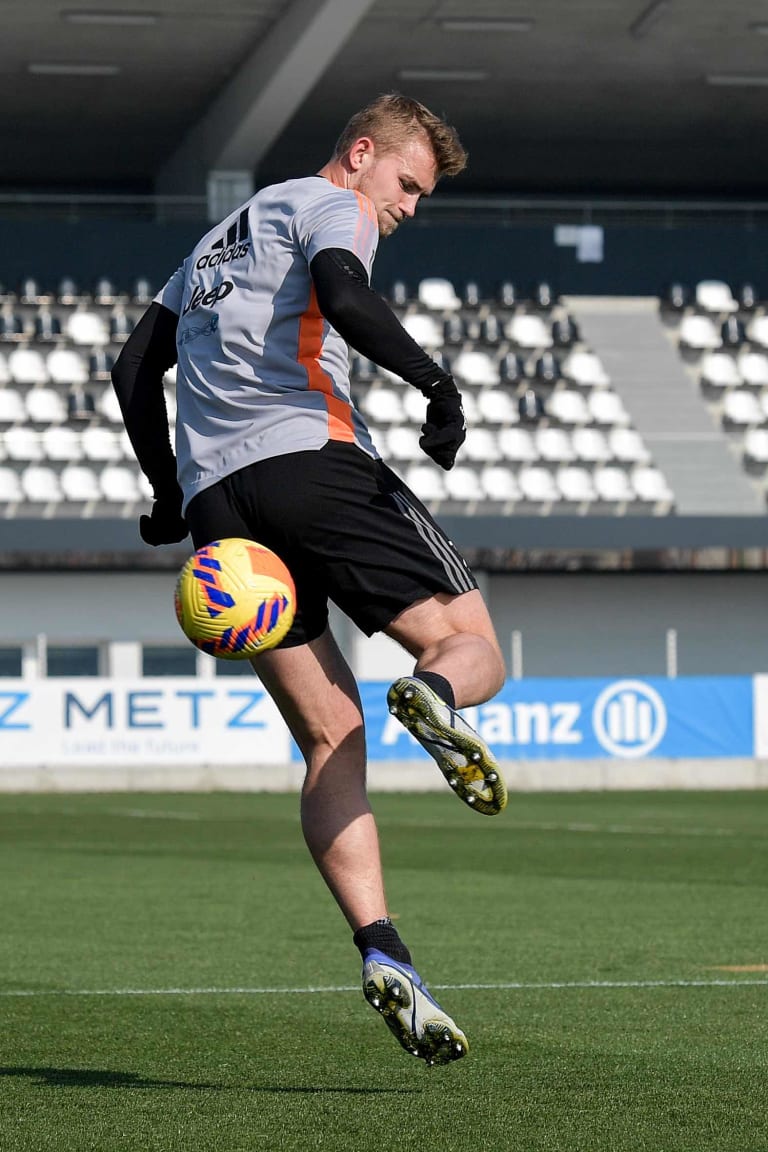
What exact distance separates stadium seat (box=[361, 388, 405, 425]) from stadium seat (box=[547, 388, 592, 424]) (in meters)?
2.37

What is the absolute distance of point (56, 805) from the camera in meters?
19.9

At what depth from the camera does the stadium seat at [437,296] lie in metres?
30.6

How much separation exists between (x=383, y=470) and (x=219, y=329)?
475 mm

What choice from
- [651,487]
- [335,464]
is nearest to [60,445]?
[651,487]

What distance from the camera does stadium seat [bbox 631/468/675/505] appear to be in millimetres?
29469

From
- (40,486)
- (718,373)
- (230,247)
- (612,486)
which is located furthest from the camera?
(718,373)

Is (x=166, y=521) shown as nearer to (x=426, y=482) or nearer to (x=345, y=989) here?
(x=345, y=989)

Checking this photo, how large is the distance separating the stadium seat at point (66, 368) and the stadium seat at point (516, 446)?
6.19 meters

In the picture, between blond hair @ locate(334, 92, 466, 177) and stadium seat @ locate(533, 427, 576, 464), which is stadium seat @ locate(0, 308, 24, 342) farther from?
blond hair @ locate(334, 92, 466, 177)

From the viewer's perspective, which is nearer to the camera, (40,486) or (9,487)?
A: (9,487)

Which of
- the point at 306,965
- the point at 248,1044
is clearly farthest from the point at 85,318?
the point at 248,1044

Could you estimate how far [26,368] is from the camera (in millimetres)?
28969

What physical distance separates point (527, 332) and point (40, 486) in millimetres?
8011

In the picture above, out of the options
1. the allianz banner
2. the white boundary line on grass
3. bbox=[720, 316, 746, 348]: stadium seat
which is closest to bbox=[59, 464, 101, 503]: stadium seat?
the allianz banner
